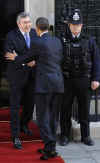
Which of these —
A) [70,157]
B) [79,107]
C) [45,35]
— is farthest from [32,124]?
[45,35]

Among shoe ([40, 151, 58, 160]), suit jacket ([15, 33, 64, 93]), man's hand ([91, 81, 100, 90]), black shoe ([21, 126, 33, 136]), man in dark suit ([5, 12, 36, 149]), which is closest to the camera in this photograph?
suit jacket ([15, 33, 64, 93])

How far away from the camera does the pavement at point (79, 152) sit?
5991mm

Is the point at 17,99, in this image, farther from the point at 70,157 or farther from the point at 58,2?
the point at 58,2

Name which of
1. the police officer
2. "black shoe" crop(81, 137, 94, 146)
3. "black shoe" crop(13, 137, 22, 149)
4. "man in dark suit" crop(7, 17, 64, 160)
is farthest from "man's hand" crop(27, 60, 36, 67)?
"black shoe" crop(81, 137, 94, 146)

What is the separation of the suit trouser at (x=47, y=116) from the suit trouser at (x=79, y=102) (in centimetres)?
74

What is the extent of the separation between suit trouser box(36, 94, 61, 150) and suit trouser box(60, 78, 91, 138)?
0.74 meters

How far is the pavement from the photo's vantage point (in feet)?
19.7

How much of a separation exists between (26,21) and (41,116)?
1.31 metres

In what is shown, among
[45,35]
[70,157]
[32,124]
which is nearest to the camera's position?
[45,35]

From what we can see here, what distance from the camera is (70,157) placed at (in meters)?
6.11

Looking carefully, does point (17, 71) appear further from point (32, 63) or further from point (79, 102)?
point (79, 102)

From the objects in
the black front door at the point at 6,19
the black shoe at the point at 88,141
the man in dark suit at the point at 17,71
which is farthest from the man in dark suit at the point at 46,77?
the black front door at the point at 6,19

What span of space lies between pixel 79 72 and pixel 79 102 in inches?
19.4

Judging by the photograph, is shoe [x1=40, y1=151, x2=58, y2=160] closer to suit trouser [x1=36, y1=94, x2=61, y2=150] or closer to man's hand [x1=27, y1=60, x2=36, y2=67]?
suit trouser [x1=36, y1=94, x2=61, y2=150]
